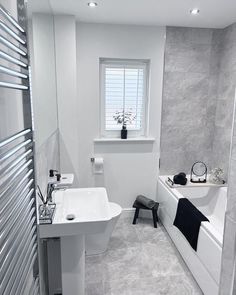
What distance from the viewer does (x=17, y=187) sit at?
3.08ft

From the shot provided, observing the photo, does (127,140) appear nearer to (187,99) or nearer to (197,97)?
(187,99)

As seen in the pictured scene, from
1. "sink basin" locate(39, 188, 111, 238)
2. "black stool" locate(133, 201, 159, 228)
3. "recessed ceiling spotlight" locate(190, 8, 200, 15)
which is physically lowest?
"black stool" locate(133, 201, 159, 228)

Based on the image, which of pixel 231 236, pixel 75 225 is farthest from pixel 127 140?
pixel 231 236

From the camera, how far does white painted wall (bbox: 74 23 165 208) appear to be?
9.98ft

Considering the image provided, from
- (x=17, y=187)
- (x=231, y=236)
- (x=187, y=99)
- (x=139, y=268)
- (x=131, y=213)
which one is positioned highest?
(x=187, y=99)

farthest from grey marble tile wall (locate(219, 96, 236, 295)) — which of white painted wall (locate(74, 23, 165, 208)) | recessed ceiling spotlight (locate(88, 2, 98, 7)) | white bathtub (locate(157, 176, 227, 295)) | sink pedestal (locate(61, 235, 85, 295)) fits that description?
white painted wall (locate(74, 23, 165, 208))

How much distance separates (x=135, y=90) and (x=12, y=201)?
8.90 ft

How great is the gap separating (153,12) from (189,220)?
88.2 inches

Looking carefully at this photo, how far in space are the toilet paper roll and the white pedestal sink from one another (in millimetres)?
973

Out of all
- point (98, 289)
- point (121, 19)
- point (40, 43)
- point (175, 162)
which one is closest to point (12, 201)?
point (40, 43)

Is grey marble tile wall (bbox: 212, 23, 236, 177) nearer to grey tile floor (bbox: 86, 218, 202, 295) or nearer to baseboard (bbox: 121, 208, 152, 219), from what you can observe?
baseboard (bbox: 121, 208, 152, 219)

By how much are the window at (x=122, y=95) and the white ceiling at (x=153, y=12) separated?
53cm

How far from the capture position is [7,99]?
3.35 ft

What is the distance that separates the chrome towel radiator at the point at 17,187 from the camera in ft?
2.59
